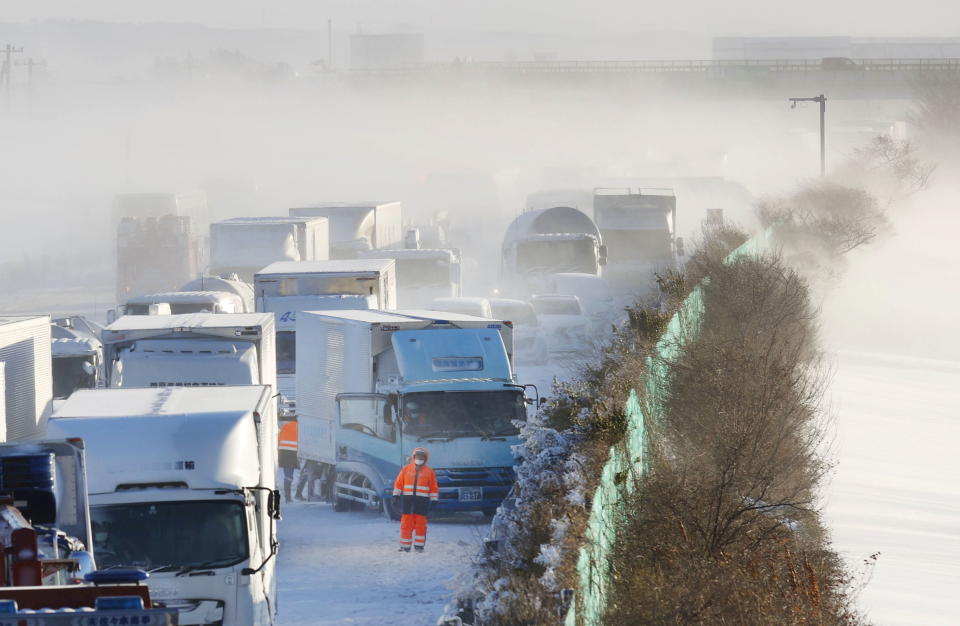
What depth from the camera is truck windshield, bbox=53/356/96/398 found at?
26109 millimetres

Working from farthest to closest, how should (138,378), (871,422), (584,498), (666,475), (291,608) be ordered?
(871,422) < (138,378) < (666,475) < (291,608) < (584,498)

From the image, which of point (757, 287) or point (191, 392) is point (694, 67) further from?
point (191, 392)

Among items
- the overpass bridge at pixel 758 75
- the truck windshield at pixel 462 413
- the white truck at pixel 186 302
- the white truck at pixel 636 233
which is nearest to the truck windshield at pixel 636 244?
the white truck at pixel 636 233

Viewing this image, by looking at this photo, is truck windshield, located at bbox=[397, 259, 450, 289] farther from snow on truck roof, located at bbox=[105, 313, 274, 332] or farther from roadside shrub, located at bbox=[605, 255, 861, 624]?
snow on truck roof, located at bbox=[105, 313, 274, 332]

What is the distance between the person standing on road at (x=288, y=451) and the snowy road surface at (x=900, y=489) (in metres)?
7.62

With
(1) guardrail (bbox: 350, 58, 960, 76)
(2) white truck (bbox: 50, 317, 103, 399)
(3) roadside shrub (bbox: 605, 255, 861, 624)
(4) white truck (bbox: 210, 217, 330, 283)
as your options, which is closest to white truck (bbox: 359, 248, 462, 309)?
(4) white truck (bbox: 210, 217, 330, 283)

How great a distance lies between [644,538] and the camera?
14.1 metres

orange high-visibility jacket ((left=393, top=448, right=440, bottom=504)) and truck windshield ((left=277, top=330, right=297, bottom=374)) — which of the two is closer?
orange high-visibility jacket ((left=393, top=448, right=440, bottom=504))

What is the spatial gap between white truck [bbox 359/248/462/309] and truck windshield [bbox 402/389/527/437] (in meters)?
18.5

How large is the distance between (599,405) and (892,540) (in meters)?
5.50

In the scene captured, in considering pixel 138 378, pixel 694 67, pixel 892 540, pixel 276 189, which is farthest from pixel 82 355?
pixel 276 189

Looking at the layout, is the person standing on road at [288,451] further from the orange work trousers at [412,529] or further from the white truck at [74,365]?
the white truck at [74,365]

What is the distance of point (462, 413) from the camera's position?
1959 centimetres

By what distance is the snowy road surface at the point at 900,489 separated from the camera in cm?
1689
